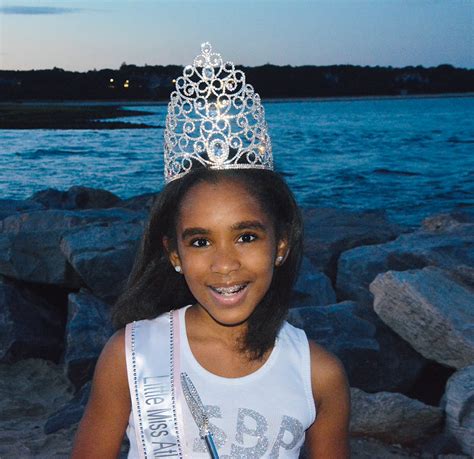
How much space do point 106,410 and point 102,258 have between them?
12.0 feet

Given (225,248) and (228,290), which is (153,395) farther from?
(225,248)

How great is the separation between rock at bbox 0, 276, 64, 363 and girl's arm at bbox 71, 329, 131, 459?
3845 millimetres

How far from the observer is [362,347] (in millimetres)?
4672

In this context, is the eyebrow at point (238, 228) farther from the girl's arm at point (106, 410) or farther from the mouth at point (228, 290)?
the girl's arm at point (106, 410)

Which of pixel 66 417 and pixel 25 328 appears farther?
pixel 25 328

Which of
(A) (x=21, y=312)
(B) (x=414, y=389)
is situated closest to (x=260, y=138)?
(B) (x=414, y=389)

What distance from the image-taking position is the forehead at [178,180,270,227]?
2.10 meters

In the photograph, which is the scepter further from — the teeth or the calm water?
the calm water

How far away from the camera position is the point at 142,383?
7.19ft

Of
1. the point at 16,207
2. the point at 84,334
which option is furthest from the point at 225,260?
the point at 16,207

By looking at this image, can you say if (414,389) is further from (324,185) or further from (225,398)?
(324,185)

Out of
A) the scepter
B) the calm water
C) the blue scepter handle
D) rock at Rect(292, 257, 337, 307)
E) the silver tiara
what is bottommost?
the calm water

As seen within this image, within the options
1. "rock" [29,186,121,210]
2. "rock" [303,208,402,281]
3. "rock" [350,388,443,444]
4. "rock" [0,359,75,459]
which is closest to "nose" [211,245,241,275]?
"rock" [350,388,443,444]

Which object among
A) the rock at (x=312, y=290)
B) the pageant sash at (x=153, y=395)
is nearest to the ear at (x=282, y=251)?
the pageant sash at (x=153, y=395)
